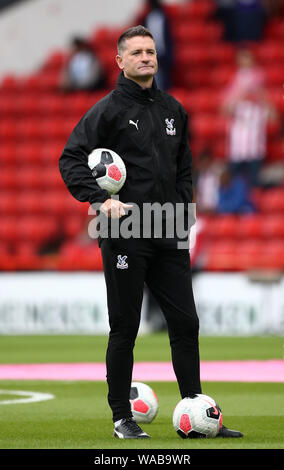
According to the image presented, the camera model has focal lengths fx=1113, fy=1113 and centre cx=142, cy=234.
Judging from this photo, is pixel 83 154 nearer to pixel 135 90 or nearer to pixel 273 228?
pixel 135 90

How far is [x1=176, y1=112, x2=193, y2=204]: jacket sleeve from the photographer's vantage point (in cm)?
655

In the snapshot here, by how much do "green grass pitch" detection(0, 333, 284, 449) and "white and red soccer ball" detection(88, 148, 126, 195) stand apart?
4.67 feet

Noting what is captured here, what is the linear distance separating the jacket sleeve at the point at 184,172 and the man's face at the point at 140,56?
405 millimetres

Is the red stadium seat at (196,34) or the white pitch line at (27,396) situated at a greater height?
the red stadium seat at (196,34)

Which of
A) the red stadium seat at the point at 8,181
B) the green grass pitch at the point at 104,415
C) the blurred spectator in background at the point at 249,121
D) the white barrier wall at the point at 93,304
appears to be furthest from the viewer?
the red stadium seat at the point at 8,181

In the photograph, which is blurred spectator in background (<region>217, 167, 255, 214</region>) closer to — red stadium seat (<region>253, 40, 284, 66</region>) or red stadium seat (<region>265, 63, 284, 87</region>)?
red stadium seat (<region>265, 63, 284, 87</region>)

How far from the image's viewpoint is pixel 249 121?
61.8ft

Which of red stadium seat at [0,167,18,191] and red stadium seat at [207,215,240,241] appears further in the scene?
red stadium seat at [0,167,18,191]

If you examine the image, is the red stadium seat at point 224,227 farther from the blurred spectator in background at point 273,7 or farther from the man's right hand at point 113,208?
the man's right hand at point 113,208

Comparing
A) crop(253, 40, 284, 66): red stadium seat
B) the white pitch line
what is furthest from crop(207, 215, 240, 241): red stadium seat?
the white pitch line

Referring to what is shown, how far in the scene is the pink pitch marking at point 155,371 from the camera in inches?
405

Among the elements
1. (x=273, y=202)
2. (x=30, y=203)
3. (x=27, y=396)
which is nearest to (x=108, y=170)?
(x=27, y=396)

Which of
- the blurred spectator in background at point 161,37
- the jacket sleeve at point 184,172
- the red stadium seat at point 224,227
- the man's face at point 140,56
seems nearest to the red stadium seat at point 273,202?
the red stadium seat at point 224,227

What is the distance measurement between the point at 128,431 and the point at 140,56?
2125mm
